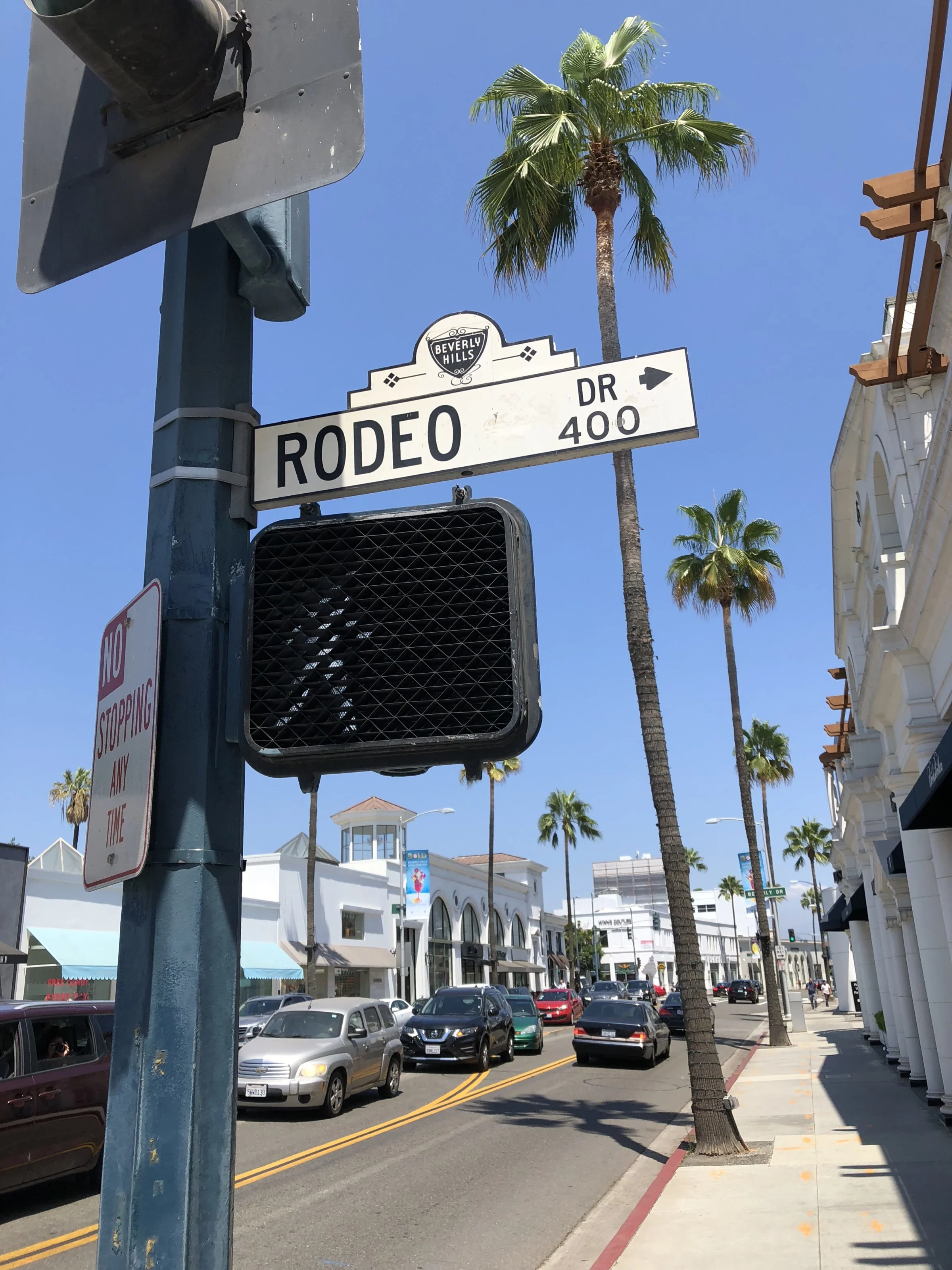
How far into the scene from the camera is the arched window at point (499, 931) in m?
61.0

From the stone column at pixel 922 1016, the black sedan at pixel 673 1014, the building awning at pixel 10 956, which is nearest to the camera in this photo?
the stone column at pixel 922 1016

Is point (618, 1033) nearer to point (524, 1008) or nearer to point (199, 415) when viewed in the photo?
point (524, 1008)

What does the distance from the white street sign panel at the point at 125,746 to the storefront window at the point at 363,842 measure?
48260 mm

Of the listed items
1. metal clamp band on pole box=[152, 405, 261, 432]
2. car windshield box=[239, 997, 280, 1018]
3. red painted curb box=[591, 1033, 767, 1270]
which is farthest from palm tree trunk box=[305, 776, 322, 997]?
metal clamp band on pole box=[152, 405, 261, 432]

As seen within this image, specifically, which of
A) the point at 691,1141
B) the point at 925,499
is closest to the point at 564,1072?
the point at 691,1141

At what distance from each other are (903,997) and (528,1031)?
1194cm

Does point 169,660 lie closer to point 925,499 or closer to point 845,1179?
point 925,499

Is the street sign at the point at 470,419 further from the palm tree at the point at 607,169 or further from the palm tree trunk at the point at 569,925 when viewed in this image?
the palm tree trunk at the point at 569,925

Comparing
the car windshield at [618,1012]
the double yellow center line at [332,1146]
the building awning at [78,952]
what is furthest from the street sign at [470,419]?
the building awning at [78,952]

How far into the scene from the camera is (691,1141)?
12570 millimetres

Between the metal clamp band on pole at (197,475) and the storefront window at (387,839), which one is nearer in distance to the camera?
the metal clamp band on pole at (197,475)

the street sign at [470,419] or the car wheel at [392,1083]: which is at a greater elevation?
the street sign at [470,419]

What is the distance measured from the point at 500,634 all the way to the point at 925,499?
843cm

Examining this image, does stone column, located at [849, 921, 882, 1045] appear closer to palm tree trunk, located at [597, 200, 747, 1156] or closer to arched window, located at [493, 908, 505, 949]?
palm tree trunk, located at [597, 200, 747, 1156]
